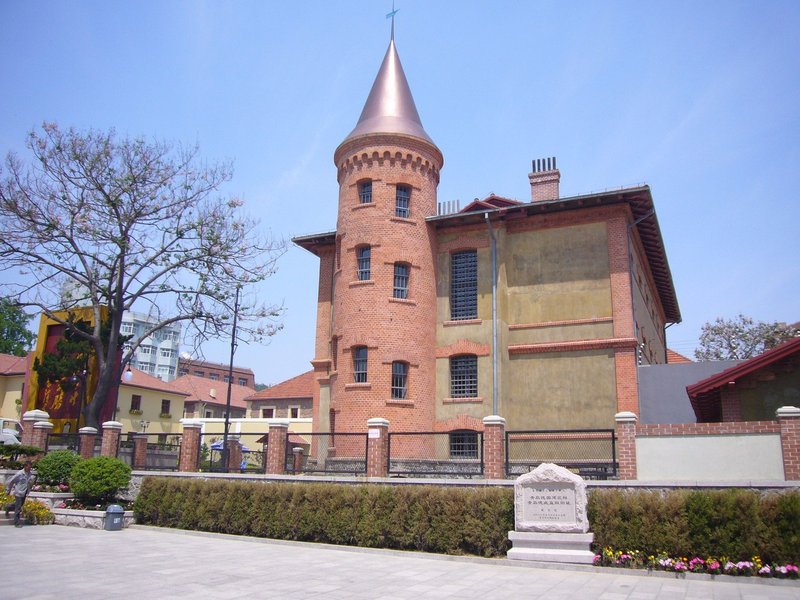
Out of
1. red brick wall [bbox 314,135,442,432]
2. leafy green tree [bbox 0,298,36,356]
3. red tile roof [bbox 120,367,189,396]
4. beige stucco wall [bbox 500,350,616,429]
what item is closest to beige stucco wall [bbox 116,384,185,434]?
red tile roof [bbox 120,367,189,396]

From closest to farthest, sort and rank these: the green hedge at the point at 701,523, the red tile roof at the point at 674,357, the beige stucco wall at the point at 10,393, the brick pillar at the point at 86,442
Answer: the green hedge at the point at 701,523, the brick pillar at the point at 86,442, the red tile roof at the point at 674,357, the beige stucco wall at the point at 10,393

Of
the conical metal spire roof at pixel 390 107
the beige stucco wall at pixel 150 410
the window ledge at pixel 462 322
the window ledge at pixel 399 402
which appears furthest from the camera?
the beige stucco wall at pixel 150 410

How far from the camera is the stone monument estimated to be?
40.5 ft

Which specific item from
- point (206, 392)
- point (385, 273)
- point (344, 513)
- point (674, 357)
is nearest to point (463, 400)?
point (385, 273)

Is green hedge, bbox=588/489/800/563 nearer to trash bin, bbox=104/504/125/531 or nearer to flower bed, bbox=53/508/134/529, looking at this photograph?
trash bin, bbox=104/504/125/531

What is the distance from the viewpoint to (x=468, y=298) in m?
25.5

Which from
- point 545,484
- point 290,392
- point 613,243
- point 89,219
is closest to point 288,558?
point 545,484

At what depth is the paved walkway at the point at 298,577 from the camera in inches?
368

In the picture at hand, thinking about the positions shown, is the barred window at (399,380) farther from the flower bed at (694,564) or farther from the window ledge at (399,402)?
the flower bed at (694,564)

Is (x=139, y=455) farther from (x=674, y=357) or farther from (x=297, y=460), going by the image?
(x=674, y=357)

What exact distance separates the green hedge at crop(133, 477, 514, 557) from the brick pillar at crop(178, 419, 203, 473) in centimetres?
180

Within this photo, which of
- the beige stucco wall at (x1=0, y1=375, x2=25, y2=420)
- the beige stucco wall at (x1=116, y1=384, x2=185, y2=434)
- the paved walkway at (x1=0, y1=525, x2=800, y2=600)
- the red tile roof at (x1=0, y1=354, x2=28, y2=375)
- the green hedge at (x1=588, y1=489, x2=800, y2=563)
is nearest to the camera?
the paved walkway at (x1=0, y1=525, x2=800, y2=600)

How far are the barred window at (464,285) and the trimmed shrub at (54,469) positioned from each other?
14193 mm

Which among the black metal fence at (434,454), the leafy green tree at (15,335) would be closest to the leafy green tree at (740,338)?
the black metal fence at (434,454)
